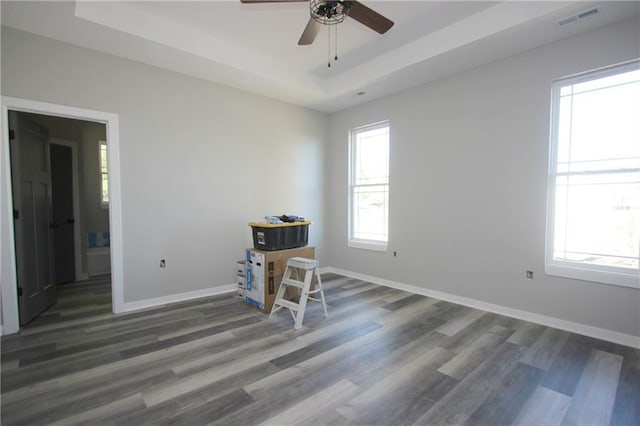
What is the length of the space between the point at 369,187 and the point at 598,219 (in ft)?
9.39

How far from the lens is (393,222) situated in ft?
14.7

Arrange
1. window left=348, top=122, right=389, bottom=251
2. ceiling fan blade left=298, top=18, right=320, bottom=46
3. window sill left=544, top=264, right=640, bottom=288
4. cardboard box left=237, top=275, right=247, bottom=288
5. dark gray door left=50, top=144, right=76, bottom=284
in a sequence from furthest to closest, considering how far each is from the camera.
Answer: window left=348, top=122, right=389, bottom=251 → dark gray door left=50, top=144, right=76, bottom=284 → cardboard box left=237, top=275, right=247, bottom=288 → window sill left=544, top=264, right=640, bottom=288 → ceiling fan blade left=298, top=18, right=320, bottom=46

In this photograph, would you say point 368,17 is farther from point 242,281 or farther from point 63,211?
point 63,211

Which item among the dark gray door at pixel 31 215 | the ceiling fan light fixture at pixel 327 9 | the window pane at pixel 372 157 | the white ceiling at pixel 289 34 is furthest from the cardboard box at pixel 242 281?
the ceiling fan light fixture at pixel 327 9

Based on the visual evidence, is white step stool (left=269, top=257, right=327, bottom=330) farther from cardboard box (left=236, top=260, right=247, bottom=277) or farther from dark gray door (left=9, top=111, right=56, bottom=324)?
dark gray door (left=9, top=111, right=56, bottom=324)

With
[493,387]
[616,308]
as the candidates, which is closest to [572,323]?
[616,308]

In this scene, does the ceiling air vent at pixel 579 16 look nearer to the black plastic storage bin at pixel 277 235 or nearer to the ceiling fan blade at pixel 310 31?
the ceiling fan blade at pixel 310 31

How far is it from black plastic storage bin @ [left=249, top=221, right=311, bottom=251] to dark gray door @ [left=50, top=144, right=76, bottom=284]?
3420 mm

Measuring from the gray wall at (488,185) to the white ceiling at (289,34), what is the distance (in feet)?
0.82

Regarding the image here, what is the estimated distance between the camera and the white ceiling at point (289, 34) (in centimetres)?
261

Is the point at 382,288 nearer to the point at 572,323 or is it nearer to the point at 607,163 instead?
the point at 572,323

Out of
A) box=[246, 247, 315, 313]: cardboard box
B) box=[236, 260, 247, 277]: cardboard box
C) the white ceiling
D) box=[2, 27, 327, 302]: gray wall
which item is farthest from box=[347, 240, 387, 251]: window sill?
the white ceiling

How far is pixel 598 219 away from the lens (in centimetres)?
279

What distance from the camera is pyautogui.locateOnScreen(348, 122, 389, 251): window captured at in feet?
15.4
